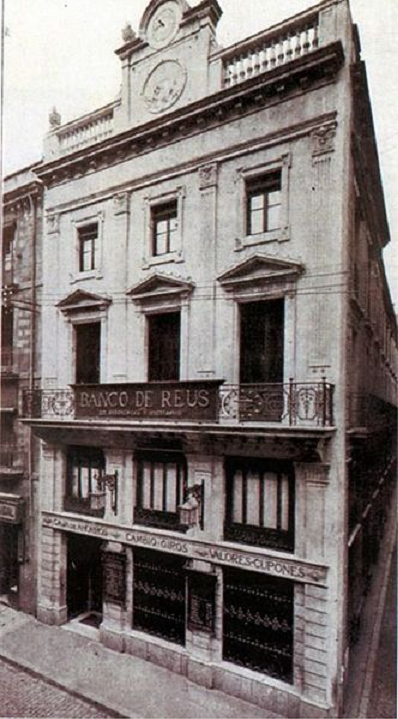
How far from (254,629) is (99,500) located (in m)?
3.51

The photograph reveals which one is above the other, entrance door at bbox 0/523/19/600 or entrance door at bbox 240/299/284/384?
entrance door at bbox 240/299/284/384

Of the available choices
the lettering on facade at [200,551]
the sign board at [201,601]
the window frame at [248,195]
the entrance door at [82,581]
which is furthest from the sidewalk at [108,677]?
the window frame at [248,195]

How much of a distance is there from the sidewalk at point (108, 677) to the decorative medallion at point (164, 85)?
32.4ft

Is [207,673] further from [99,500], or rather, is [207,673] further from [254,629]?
[99,500]

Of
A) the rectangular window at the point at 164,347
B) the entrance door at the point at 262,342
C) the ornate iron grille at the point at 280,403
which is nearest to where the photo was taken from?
the ornate iron grille at the point at 280,403

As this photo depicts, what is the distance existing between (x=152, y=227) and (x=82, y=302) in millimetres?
2097

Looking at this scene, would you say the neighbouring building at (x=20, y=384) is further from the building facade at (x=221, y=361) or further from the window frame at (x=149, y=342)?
the window frame at (x=149, y=342)

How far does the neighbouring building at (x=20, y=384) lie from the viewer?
11.2 metres

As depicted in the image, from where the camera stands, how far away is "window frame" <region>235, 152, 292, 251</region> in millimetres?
8039

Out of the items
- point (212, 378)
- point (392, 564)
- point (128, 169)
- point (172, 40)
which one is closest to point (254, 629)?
point (392, 564)

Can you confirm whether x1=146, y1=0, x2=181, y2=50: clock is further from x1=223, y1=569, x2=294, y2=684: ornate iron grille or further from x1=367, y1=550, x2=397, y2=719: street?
x1=367, y1=550, x2=397, y2=719: street

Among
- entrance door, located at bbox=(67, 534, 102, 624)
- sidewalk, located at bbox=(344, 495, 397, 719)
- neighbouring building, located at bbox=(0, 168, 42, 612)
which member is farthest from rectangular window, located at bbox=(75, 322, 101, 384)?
sidewalk, located at bbox=(344, 495, 397, 719)

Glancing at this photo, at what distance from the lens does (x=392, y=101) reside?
6113 mm

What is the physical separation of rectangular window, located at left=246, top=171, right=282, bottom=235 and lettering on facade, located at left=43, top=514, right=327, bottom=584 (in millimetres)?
5244
